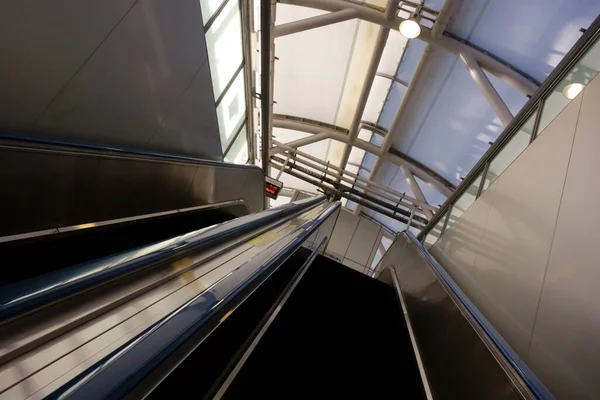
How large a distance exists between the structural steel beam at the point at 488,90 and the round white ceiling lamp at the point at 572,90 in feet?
21.1

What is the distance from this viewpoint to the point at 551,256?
262 centimetres

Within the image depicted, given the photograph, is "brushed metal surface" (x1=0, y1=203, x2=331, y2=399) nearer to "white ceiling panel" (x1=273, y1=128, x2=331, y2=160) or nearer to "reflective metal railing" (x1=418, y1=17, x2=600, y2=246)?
"reflective metal railing" (x1=418, y1=17, x2=600, y2=246)

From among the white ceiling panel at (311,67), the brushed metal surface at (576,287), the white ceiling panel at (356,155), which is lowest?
the brushed metal surface at (576,287)

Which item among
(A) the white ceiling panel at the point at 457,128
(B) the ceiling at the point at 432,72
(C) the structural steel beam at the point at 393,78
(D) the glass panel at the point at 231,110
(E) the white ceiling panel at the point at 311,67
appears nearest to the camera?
(D) the glass panel at the point at 231,110

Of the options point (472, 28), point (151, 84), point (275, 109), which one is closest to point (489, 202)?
point (151, 84)

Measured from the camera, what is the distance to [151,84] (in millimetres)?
4164

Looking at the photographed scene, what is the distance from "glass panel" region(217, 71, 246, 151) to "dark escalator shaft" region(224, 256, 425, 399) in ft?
15.5

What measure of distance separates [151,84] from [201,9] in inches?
60.6

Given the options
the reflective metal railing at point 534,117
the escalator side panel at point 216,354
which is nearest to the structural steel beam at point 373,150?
the reflective metal railing at point 534,117

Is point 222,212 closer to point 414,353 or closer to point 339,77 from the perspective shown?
point 414,353

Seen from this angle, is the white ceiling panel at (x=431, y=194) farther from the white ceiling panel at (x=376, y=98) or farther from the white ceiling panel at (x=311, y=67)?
the white ceiling panel at (x=311, y=67)

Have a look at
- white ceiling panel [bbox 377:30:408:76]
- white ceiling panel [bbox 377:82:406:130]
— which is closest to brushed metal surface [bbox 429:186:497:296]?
white ceiling panel [bbox 377:30:408:76]

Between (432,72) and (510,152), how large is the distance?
8.35 meters

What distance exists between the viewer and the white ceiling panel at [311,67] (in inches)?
479
